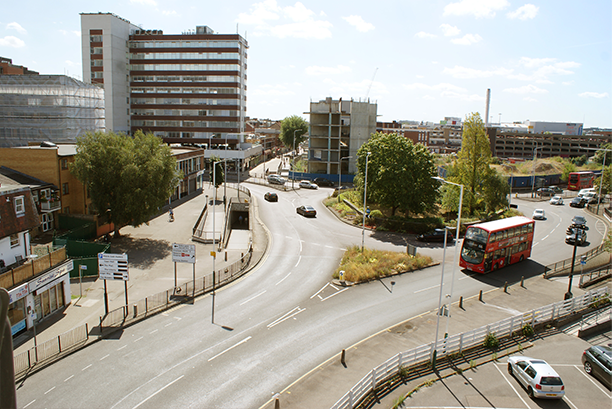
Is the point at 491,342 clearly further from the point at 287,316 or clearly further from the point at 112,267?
the point at 112,267

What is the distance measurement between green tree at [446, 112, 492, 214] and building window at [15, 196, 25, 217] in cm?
4630

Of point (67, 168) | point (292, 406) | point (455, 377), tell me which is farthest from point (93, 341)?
point (67, 168)

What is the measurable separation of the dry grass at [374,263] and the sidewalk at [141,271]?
8.08m

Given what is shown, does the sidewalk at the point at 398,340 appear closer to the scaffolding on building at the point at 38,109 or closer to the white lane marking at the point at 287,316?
the white lane marking at the point at 287,316

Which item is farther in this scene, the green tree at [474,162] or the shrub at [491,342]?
the green tree at [474,162]

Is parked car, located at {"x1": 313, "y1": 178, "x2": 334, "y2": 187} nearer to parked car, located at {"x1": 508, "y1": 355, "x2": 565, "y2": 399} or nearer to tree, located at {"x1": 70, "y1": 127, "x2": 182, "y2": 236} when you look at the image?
tree, located at {"x1": 70, "y1": 127, "x2": 182, "y2": 236}

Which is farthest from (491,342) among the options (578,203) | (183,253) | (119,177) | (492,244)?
(578,203)

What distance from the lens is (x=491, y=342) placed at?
20.7m

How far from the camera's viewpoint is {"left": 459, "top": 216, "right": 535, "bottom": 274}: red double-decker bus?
31562 mm

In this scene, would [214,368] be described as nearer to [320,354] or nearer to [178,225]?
[320,354]

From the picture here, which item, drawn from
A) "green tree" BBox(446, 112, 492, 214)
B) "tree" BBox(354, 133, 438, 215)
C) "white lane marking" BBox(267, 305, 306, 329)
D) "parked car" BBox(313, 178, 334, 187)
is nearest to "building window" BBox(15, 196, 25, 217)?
"white lane marking" BBox(267, 305, 306, 329)

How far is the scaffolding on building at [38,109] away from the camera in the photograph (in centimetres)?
6738

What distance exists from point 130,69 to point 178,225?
68162 millimetres

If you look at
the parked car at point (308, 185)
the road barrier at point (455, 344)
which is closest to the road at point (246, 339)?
the road barrier at point (455, 344)
